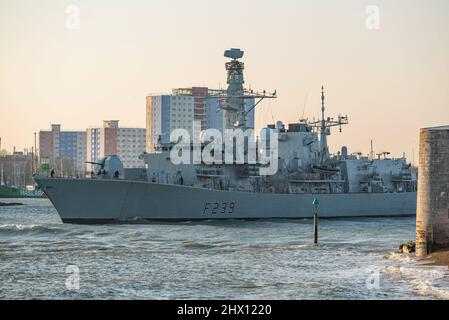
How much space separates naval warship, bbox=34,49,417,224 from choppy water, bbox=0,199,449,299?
2.45 meters

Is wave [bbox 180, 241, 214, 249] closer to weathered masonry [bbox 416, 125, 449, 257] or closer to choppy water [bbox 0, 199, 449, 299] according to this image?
choppy water [bbox 0, 199, 449, 299]

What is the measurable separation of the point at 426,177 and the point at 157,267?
8066 millimetres

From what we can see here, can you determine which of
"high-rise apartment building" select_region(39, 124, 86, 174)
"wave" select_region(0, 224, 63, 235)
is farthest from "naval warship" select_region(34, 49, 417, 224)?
"high-rise apartment building" select_region(39, 124, 86, 174)

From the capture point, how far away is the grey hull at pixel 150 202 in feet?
145

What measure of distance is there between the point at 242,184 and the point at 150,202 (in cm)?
692

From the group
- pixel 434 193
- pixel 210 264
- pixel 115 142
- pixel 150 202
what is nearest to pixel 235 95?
pixel 150 202

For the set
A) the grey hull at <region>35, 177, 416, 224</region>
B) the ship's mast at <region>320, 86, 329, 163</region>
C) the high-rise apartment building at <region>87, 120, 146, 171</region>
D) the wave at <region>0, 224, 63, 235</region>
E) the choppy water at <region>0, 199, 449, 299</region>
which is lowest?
the choppy water at <region>0, 199, 449, 299</region>

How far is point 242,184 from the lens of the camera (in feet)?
165

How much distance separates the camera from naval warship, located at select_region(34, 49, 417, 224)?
146 feet

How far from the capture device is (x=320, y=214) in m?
53.6

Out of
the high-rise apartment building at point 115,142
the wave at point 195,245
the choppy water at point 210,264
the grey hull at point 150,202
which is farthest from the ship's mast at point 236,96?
the high-rise apartment building at point 115,142

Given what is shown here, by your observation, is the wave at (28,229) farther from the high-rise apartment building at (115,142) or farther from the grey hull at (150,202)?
the high-rise apartment building at (115,142)

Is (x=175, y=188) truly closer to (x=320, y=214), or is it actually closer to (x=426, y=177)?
(x=320, y=214)

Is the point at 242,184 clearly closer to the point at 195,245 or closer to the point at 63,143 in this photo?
the point at 195,245
